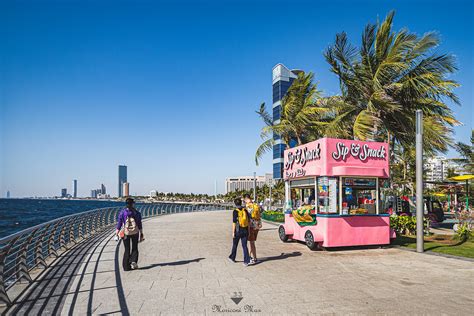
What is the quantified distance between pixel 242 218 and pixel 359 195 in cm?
518

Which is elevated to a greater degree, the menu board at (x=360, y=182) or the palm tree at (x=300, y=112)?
the palm tree at (x=300, y=112)

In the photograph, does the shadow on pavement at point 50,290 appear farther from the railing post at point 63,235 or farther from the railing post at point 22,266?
the railing post at point 63,235

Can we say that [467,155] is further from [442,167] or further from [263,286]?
[442,167]

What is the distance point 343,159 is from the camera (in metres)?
11.2

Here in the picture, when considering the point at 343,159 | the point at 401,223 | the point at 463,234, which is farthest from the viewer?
the point at 401,223

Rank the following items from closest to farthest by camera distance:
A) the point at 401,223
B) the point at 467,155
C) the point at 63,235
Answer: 1. the point at 63,235
2. the point at 401,223
3. the point at 467,155

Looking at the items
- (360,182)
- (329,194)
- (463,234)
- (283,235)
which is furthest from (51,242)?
(463,234)

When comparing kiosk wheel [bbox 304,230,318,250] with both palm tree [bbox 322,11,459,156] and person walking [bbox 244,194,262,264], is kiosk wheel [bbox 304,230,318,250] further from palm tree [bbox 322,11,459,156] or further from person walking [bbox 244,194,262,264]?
palm tree [bbox 322,11,459,156]

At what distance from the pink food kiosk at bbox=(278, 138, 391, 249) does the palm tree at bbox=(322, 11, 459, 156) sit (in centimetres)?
394

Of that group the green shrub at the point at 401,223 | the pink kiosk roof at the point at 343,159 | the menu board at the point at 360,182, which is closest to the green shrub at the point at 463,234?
the green shrub at the point at 401,223

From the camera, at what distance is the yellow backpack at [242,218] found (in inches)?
334

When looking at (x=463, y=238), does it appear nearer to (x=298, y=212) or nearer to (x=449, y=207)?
(x=298, y=212)

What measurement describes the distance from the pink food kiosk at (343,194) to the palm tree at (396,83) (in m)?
3.94

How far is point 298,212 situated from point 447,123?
33.1ft
